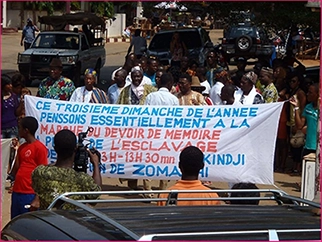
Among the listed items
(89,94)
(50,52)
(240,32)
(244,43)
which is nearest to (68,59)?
(50,52)

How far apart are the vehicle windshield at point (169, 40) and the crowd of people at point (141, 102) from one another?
7.35m

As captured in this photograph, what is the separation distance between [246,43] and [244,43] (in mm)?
92

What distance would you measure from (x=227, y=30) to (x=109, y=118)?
21.7 metres

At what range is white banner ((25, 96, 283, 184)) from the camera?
8.64m

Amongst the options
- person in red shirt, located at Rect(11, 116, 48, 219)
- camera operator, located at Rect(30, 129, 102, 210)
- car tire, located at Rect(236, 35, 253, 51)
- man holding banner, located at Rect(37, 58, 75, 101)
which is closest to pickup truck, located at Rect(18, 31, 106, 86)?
car tire, located at Rect(236, 35, 253, 51)

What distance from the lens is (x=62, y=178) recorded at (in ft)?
17.6

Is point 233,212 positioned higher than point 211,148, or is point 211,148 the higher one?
point 233,212

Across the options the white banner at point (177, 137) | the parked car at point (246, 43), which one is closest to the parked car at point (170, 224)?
the white banner at point (177, 137)

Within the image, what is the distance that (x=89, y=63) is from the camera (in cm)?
2344

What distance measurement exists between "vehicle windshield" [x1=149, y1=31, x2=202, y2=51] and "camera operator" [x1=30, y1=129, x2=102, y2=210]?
55.5 feet

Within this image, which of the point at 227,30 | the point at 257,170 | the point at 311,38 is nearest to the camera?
the point at 257,170

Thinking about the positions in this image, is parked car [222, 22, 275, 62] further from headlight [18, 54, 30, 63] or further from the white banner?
the white banner

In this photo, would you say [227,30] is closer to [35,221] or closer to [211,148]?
→ [211,148]

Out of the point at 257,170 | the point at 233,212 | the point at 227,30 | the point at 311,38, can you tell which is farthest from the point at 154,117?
the point at 311,38
